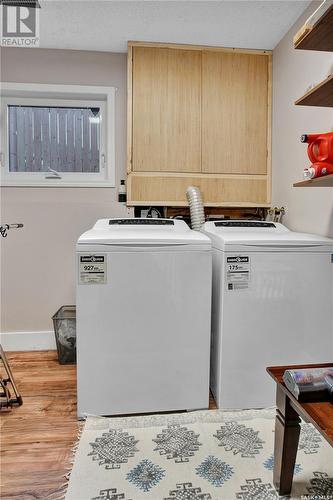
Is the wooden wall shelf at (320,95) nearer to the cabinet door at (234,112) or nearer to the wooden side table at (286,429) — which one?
the cabinet door at (234,112)

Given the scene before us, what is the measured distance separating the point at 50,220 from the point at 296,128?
1888mm

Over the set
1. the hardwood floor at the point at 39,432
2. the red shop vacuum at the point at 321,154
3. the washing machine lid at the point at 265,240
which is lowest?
the hardwood floor at the point at 39,432

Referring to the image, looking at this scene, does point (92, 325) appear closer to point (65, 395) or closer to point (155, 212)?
point (65, 395)

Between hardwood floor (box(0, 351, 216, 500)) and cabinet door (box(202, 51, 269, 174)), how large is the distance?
5.55 ft

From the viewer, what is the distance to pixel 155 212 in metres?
2.73

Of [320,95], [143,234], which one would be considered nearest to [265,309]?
[143,234]

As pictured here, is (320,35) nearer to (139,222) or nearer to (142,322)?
(139,222)

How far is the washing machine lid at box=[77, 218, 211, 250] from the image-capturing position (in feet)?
5.79

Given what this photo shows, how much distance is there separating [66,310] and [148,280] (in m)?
1.18

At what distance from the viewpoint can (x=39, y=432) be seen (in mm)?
1721

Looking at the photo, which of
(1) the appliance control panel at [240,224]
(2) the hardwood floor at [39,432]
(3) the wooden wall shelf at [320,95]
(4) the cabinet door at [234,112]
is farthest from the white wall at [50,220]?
(3) the wooden wall shelf at [320,95]

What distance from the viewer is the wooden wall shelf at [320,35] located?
1.37 m

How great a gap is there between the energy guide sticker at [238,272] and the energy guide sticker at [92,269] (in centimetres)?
64

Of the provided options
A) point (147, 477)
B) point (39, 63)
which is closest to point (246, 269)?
point (147, 477)
